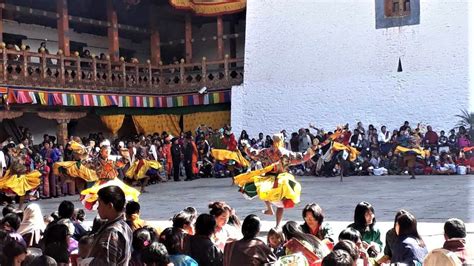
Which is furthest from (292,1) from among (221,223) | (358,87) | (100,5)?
(221,223)

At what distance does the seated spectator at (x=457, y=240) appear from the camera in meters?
4.26

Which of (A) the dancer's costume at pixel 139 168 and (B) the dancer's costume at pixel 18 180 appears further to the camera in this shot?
(A) the dancer's costume at pixel 139 168

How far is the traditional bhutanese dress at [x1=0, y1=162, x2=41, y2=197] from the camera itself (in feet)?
39.2

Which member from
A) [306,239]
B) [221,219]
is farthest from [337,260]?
[221,219]

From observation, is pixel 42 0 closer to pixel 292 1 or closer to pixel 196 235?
pixel 292 1

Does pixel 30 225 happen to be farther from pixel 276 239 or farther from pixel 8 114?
pixel 8 114

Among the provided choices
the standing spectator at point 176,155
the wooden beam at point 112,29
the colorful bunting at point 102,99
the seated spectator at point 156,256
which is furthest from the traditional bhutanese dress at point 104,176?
the wooden beam at point 112,29

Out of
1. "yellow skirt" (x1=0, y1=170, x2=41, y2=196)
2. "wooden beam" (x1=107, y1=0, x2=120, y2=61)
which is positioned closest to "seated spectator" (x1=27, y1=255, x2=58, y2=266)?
"yellow skirt" (x1=0, y1=170, x2=41, y2=196)

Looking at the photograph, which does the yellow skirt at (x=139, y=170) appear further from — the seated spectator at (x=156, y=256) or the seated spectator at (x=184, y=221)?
the seated spectator at (x=156, y=256)

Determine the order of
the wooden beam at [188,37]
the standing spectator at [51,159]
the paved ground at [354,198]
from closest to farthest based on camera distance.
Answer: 1. the paved ground at [354,198]
2. the standing spectator at [51,159]
3. the wooden beam at [188,37]

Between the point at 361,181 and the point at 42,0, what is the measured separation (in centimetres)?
1072

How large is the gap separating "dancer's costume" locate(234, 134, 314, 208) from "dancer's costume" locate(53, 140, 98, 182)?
2.51m

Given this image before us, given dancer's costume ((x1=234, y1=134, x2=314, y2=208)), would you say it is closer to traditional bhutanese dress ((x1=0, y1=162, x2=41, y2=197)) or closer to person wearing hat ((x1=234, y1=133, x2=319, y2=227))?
person wearing hat ((x1=234, y1=133, x2=319, y2=227))

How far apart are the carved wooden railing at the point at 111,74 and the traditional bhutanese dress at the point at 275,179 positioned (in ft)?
30.9
